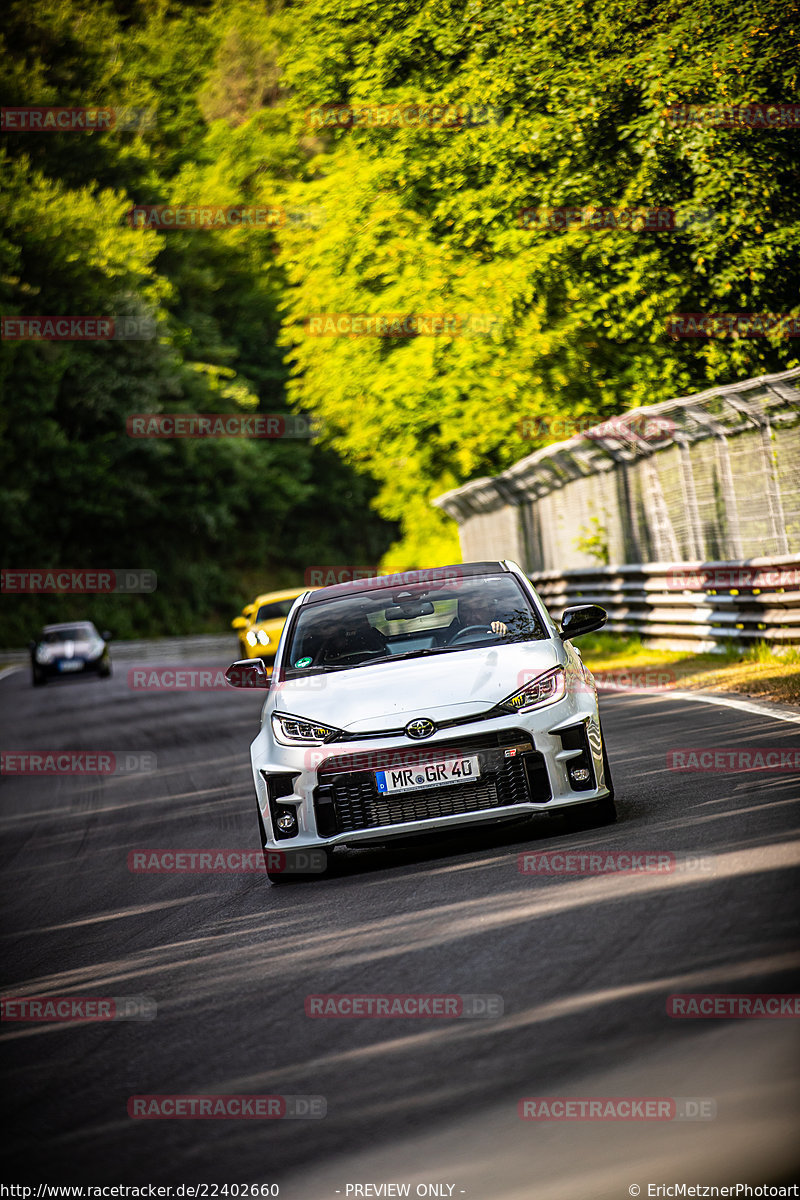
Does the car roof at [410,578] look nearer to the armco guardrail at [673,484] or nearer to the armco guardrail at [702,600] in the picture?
the armco guardrail at [702,600]

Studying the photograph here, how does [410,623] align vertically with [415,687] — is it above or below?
above

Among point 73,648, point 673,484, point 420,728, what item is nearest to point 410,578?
point 420,728

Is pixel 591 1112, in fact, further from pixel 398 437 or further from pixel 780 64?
pixel 398 437

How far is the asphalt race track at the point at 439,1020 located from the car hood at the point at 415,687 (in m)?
0.78

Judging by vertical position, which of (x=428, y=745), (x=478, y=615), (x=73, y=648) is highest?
(x=478, y=615)

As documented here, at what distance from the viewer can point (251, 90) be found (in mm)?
62750

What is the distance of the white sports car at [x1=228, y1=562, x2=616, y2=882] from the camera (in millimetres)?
7125

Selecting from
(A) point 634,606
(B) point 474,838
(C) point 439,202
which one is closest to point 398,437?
(C) point 439,202

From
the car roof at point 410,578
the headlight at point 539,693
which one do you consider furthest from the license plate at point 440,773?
the car roof at point 410,578

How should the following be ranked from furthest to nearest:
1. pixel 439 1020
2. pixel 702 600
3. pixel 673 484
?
pixel 673 484
pixel 702 600
pixel 439 1020

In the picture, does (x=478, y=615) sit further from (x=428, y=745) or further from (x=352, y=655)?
(x=428, y=745)

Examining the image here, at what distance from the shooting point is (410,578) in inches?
349

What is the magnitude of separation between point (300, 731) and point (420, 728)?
661mm

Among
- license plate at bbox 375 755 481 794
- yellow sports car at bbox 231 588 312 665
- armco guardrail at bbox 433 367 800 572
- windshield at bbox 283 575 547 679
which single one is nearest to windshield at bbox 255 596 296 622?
yellow sports car at bbox 231 588 312 665
